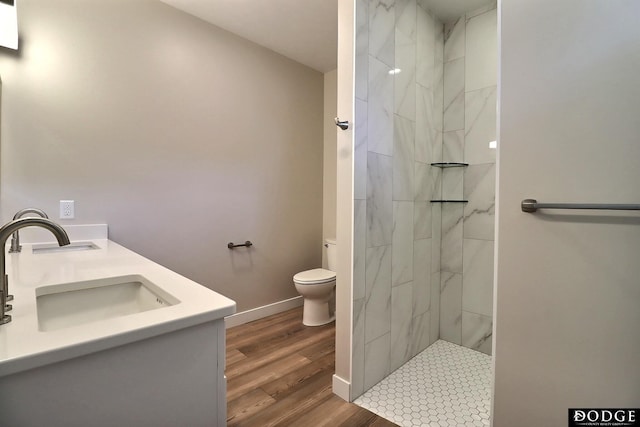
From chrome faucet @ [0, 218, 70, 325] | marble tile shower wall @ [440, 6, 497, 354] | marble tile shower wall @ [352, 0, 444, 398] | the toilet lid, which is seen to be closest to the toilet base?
the toilet lid

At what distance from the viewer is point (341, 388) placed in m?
1.60

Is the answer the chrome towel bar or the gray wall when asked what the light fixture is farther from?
the chrome towel bar

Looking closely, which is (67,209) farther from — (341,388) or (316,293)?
(341,388)

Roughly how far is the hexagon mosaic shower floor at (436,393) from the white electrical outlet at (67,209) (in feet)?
6.45

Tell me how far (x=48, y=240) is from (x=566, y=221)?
8.11ft

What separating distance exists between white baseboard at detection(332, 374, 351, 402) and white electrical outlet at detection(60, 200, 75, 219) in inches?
71.5

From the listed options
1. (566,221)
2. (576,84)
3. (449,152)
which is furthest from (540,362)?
(449,152)

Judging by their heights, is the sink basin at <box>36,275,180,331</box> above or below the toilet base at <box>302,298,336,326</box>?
above

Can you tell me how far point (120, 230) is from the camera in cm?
190

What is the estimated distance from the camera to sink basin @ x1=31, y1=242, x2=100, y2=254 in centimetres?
151

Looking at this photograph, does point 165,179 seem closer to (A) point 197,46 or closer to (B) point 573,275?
(A) point 197,46

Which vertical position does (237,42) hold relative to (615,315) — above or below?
above

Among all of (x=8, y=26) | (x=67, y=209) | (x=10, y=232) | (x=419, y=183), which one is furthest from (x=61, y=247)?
(x=419, y=183)

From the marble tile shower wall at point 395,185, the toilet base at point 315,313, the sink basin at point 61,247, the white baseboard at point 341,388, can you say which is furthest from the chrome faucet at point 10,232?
the toilet base at point 315,313
